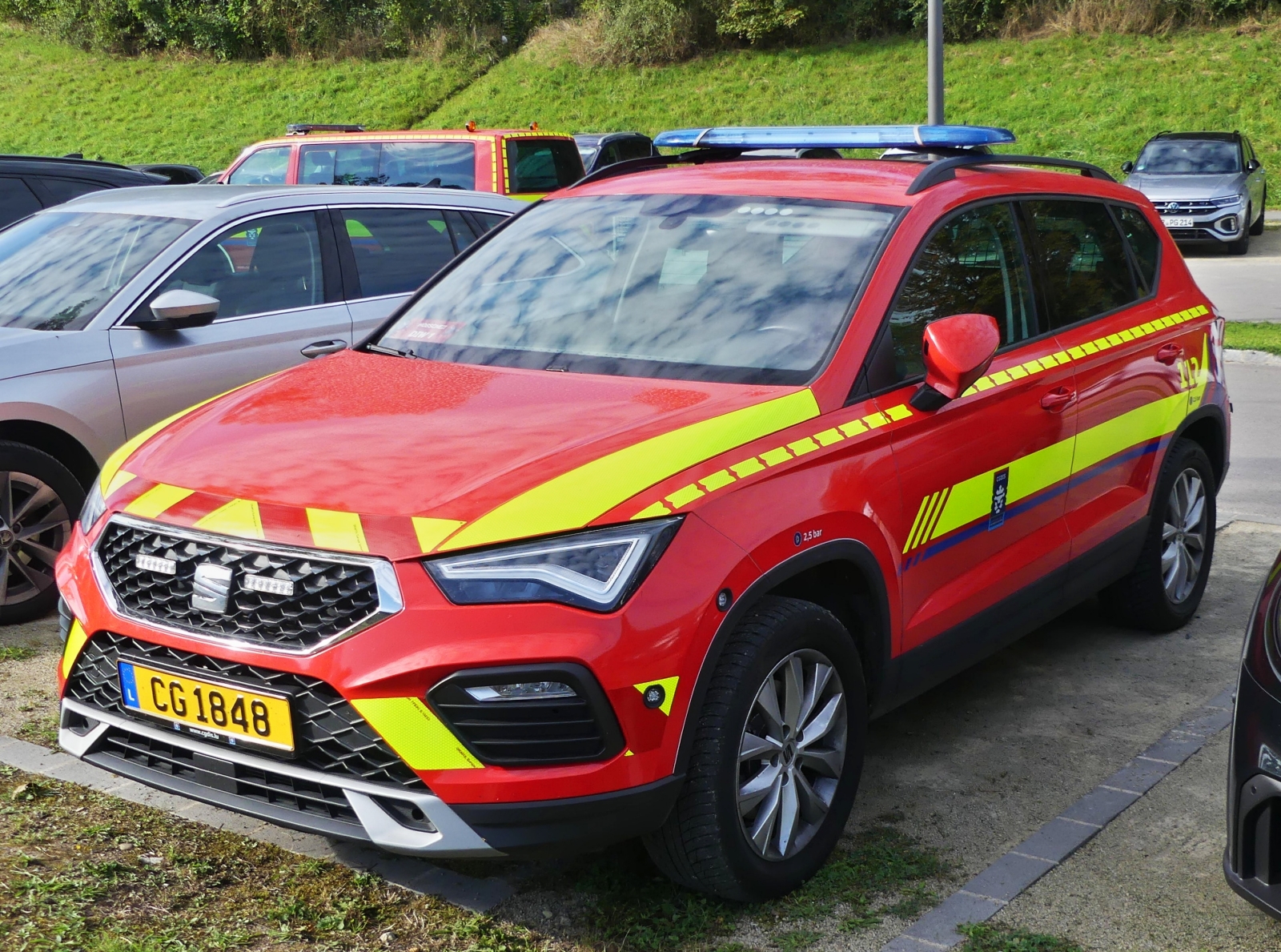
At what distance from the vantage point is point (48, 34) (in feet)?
159

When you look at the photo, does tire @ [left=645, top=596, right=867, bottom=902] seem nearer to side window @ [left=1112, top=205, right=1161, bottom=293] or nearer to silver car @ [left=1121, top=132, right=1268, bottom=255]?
side window @ [left=1112, top=205, right=1161, bottom=293]

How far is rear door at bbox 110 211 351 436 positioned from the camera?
17.6 ft

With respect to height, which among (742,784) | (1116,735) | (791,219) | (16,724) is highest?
(791,219)

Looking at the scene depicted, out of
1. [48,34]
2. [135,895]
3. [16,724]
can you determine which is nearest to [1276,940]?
[135,895]

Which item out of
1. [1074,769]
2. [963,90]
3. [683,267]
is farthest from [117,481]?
[963,90]

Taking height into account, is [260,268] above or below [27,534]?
above

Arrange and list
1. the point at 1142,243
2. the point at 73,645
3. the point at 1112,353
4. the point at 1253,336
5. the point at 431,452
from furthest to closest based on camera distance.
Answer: the point at 1253,336, the point at 1142,243, the point at 1112,353, the point at 73,645, the point at 431,452

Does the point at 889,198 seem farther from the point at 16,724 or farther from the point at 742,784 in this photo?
the point at 16,724

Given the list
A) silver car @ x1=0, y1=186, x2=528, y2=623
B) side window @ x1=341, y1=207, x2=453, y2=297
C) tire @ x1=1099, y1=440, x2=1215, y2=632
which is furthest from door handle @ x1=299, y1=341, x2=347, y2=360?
tire @ x1=1099, y1=440, x2=1215, y2=632

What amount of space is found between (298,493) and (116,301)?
2.95 meters

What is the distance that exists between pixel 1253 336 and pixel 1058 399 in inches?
349

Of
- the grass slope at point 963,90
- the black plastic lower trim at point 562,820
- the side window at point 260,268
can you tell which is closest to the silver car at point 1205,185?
the grass slope at point 963,90

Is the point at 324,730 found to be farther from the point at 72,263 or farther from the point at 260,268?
the point at 72,263

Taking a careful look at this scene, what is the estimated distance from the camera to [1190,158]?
2058 cm
